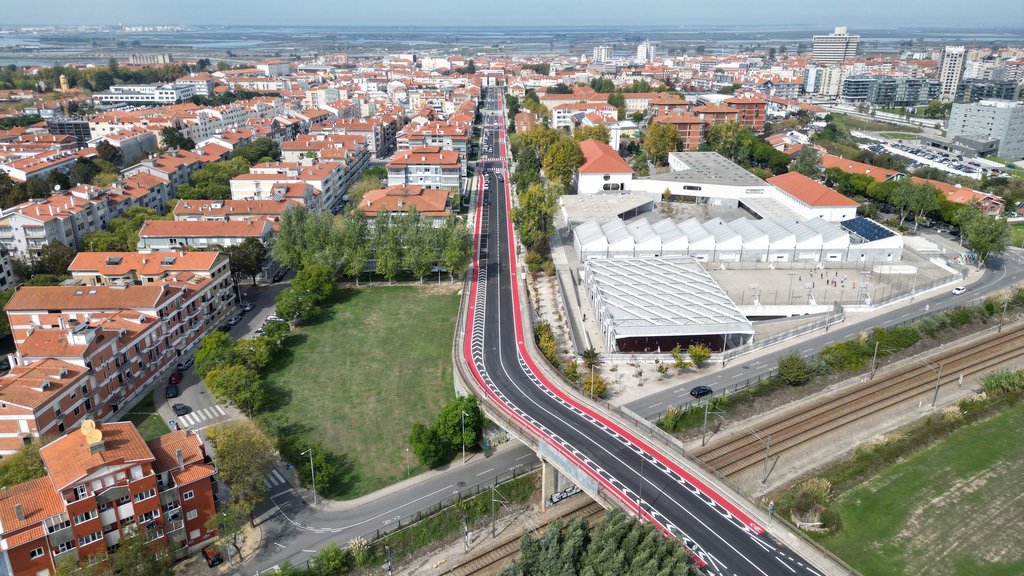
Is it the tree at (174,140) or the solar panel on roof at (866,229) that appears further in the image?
the tree at (174,140)

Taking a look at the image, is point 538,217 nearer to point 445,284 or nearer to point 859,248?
point 445,284

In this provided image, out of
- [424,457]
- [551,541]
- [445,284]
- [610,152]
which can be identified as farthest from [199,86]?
[551,541]

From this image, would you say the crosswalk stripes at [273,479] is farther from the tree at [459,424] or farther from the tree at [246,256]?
the tree at [246,256]

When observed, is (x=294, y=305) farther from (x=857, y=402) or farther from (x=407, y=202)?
(x=857, y=402)

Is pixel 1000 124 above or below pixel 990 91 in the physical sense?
below

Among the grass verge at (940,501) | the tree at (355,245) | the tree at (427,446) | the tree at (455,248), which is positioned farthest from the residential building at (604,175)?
the tree at (427,446)

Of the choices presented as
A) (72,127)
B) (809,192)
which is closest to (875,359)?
(809,192)

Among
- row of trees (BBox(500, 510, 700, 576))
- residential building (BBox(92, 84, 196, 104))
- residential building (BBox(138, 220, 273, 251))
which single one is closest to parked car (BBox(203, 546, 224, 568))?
row of trees (BBox(500, 510, 700, 576))
